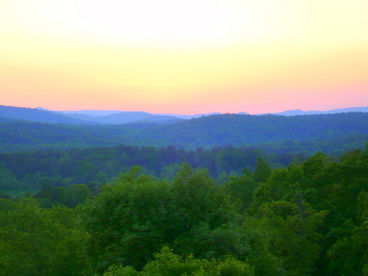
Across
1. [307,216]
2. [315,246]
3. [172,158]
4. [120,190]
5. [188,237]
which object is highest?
[120,190]

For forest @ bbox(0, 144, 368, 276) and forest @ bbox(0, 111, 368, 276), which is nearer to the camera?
forest @ bbox(0, 144, 368, 276)

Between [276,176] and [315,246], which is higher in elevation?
[276,176]

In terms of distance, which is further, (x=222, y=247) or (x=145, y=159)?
(x=145, y=159)

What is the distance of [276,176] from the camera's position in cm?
2841

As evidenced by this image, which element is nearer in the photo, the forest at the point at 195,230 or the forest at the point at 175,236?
the forest at the point at 175,236

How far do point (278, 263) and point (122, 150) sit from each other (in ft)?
392

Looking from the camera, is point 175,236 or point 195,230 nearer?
point 195,230

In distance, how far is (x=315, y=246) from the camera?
17.3 m

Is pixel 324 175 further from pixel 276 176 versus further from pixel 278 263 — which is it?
pixel 278 263

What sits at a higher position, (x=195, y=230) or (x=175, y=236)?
(x=195, y=230)

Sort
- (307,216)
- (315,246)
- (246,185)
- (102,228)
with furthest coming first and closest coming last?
(246,185) < (307,216) < (315,246) < (102,228)

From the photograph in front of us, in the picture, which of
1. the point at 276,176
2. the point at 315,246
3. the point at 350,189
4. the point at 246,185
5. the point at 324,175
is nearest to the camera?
the point at 315,246

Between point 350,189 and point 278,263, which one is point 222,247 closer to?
point 278,263

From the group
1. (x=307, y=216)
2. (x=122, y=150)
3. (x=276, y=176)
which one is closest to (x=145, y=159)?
(x=122, y=150)
